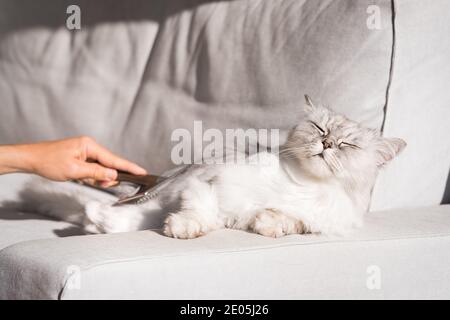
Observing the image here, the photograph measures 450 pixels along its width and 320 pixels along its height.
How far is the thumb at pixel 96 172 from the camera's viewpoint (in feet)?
5.44

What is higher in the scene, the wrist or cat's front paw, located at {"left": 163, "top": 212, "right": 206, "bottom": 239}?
the wrist

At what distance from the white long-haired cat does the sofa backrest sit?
0.68ft

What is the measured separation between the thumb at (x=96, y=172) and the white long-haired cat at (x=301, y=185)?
26 cm

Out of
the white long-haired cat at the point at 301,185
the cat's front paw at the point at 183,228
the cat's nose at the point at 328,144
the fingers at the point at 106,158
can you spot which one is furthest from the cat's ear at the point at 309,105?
the fingers at the point at 106,158

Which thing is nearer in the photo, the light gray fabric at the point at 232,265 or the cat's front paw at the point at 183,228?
the light gray fabric at the point at 232,265

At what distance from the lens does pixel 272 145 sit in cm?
177

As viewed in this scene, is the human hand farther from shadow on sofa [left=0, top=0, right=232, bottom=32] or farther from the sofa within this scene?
shadow on sofa [left=0, top=0, right=232, bottom=32]

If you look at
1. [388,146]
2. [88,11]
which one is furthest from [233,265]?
[88,11]

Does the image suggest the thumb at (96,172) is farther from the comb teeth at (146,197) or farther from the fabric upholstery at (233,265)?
the fabric upholstery at (233,265)

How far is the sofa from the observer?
117 cm

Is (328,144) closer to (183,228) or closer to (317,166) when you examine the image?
(317,166)

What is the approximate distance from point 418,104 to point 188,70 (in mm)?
780

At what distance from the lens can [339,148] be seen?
4.64 ft

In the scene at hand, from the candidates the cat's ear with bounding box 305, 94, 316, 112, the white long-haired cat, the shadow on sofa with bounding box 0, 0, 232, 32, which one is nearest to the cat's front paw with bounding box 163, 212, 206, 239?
the white long-haired cat
